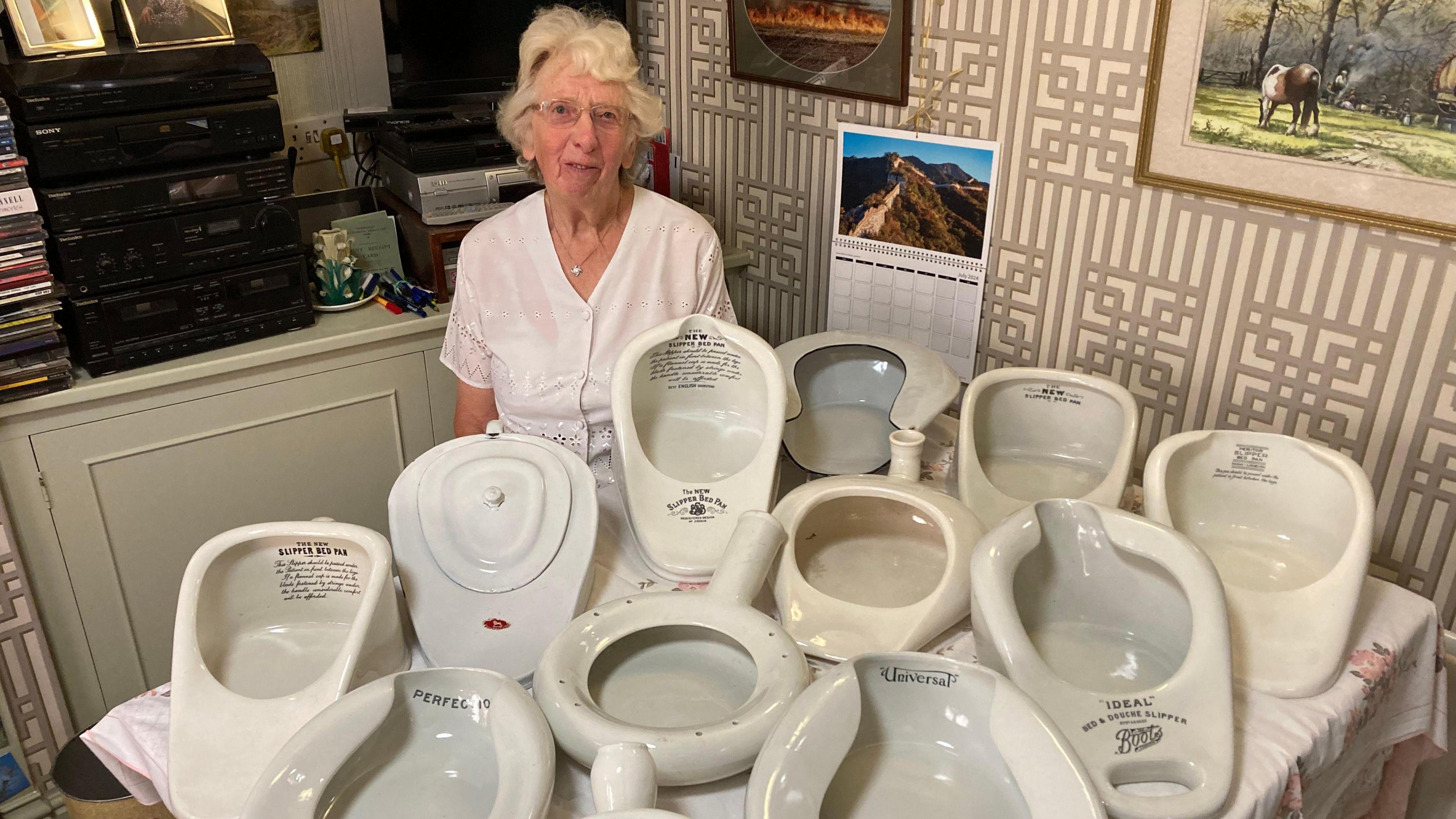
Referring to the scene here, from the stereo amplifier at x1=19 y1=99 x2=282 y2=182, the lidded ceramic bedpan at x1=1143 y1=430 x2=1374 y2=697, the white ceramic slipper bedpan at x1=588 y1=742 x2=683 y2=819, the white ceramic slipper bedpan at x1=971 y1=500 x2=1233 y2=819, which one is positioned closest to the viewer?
the white ceramic slipper bedpan at x1=588 y1=742 x2=683 y2=819

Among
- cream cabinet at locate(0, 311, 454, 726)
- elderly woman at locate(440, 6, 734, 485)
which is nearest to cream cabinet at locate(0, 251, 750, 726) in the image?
cream cabinet at locate(0, 311, 454, 726)

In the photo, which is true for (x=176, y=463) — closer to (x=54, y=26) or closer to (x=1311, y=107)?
(x=54, y=26)

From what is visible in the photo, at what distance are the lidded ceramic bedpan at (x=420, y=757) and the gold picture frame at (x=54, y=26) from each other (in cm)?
135

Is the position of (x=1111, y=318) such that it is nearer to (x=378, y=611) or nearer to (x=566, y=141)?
(x=566, y=141)

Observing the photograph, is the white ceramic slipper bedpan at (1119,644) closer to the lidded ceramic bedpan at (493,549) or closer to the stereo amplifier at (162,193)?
the lidded ceramic bedpan at (493,549)

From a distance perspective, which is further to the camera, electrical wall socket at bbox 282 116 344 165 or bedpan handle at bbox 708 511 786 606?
electrical wall socket at bbox 282 116 344 165

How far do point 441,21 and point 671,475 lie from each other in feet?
4.26

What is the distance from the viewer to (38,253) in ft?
5.07

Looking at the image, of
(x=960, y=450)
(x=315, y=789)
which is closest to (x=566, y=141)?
(x=960, y=450)

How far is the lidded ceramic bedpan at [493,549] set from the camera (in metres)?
1.06

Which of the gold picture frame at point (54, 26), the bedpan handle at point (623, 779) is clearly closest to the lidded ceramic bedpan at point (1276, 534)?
the bedpan handle at point (623, 779)

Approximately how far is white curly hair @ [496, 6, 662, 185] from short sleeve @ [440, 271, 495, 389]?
0.27 meters

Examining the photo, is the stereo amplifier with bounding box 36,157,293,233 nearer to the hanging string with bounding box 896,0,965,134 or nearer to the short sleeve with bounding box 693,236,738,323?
the short sleeve with bounding box 693,236,738,323

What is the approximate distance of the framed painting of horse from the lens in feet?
4.02
